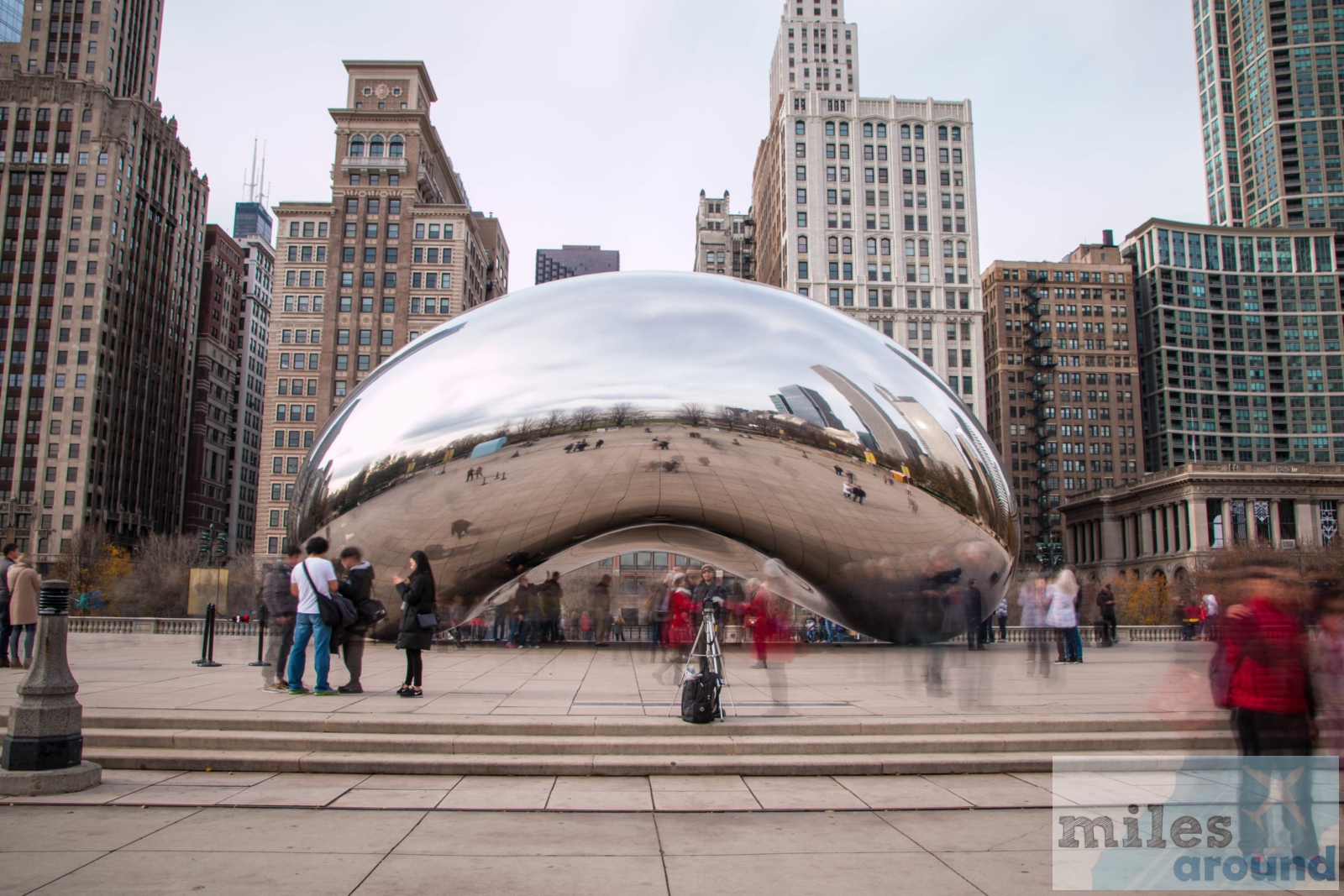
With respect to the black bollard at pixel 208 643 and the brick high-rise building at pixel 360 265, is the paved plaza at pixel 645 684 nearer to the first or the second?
the black bollard at pixel 208 643

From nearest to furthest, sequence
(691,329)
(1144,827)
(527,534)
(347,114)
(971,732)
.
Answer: (1144,827) → (971,732) → (691,329) → (527,534) → (347,114)

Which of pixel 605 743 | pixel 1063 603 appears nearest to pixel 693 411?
pixel 605 743

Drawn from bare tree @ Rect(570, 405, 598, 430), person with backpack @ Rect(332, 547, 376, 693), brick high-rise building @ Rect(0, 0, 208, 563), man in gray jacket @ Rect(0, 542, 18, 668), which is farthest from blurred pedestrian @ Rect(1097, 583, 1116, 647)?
brick high-rise building @ Rect(0, 0, 208, 563)

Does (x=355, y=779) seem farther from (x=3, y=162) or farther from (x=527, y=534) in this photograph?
(x=3, y=162)

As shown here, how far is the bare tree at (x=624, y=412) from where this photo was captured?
7754 millimetres

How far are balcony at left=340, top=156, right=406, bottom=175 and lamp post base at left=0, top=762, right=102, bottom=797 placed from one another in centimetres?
8658

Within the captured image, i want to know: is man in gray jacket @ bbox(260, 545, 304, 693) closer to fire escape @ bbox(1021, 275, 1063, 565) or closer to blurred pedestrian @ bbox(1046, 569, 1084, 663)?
blurred pedestrian @ bbox(1046, 569, 1084, 663)

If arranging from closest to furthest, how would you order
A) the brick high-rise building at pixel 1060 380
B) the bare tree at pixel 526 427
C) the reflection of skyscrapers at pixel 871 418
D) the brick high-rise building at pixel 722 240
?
the bare tree at pixel 526 427, the reflection of skyscrapers at pixel 871 418, the brick high-rise building at pixel 1060 380, the brick high-rise building at pixel 722 240

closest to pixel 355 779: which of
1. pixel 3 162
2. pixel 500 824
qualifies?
pixel 500 824

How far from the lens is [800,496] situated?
27.0 ft

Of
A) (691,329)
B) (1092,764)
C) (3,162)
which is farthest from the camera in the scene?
(3,162)

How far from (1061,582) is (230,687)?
10.4 meters

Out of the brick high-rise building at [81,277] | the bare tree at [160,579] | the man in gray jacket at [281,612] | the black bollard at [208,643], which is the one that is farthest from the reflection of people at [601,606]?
the brick high-rise building at [81,277]

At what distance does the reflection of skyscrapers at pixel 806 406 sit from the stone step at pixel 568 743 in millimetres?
2675
